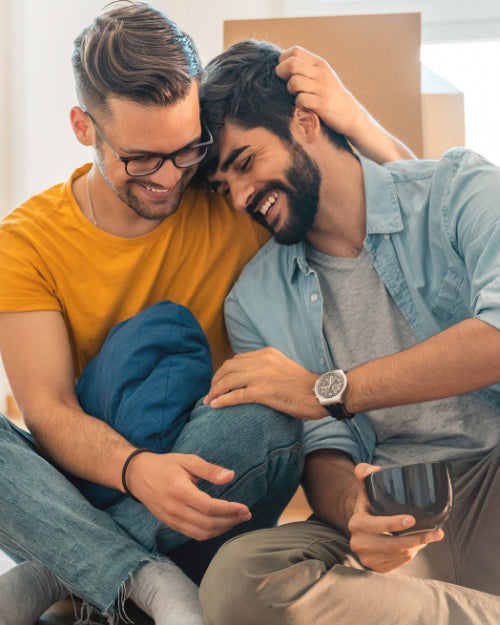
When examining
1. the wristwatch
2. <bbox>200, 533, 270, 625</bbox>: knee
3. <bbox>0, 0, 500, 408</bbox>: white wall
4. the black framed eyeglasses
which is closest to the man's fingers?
<bbox>200, 533, 270, 625</bbox>: knee

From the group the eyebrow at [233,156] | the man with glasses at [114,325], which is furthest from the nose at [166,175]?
the eyebrow at [233,156]

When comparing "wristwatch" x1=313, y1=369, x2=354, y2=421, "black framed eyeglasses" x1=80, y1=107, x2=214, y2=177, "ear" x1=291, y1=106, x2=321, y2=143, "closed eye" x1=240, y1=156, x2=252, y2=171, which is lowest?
"wristwatch" x1=313, y1=369, x2=354, y2=421

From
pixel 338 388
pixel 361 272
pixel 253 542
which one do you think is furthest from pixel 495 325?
pixel 253 542

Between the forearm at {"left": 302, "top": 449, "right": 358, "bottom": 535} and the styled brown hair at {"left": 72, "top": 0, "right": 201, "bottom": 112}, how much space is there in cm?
73

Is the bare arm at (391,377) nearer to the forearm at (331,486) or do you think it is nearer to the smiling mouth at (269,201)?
the forearm at (331,486)

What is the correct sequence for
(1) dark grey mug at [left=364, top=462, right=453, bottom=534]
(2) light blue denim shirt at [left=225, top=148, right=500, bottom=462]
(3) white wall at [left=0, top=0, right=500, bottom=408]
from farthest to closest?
(3) white wall at [left=0, top=0, right=500, bottom=408] → (2) light blue denim shirt at [left=225, top=148, right=500, bottom=462] → (1) dark grey mug at [left=364, top=462, right=453, bottom=534]

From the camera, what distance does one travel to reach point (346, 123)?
157cm

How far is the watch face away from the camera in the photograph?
1258 millimetres

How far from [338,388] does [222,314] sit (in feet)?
1.43

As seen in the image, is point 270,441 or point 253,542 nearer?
point 253,542

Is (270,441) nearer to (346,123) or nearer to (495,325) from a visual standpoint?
(495,325)

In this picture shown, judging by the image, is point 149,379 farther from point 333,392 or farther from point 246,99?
point 246,99

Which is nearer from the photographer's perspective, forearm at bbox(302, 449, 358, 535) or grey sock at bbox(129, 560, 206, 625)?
grey sock at bbox(129, 560, 206, 625)

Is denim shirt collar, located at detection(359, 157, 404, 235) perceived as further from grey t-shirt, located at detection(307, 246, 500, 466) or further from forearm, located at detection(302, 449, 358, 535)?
forearm, located at detection(302, 449, 358, 535)
